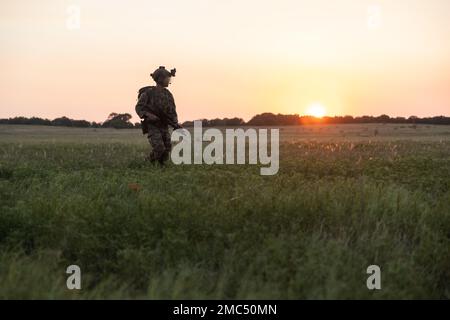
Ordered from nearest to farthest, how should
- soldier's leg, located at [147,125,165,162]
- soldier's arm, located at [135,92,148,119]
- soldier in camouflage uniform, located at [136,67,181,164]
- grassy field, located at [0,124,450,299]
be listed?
grassy field, located at [0,124,450,299] < soldier's leg, located at [147,125,165,162] < soldier in camouflage uniform, located at [136,67,181,164] < soldier's arm, located at [135,92,148,119]

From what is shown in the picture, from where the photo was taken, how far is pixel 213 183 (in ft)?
29.9

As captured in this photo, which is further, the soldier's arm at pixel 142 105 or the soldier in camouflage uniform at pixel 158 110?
the soldier's arm at pixel 142 105

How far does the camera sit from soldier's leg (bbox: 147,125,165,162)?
43.1 feet

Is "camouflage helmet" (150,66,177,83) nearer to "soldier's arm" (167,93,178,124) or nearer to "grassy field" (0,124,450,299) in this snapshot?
"soldier's arm" (167,93,178,124)

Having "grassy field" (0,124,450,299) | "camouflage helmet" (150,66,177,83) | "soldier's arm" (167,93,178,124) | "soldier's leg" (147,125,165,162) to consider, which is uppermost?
"camouflage helmet" (150,66,177,83)

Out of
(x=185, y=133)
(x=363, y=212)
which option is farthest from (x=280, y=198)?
(x=185, y=133)

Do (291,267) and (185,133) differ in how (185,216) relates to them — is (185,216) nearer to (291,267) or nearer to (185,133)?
(291,267)

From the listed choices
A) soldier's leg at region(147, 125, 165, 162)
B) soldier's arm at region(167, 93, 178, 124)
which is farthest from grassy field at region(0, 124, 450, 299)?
soldier's arm at region(167, 93, 178, 124)

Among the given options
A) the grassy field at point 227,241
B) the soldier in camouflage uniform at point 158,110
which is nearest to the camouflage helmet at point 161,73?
the soldier in camouflage uniform at point 158,110

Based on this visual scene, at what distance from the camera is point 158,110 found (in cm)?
1334

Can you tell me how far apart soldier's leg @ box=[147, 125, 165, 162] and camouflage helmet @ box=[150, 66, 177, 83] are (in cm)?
118

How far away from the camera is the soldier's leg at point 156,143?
517 inches

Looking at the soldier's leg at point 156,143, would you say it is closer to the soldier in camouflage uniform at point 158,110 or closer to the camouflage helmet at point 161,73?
the soldier in camouflage uniform at point 158,110
